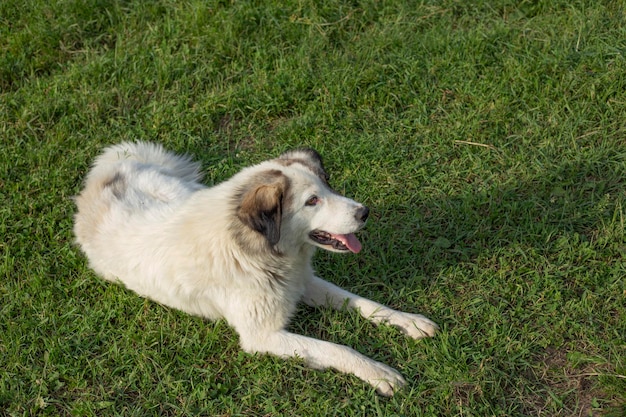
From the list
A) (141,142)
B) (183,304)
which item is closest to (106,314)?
(183,304)

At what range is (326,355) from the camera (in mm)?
4121

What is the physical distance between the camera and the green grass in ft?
13.6

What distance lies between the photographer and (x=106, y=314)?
4676mm

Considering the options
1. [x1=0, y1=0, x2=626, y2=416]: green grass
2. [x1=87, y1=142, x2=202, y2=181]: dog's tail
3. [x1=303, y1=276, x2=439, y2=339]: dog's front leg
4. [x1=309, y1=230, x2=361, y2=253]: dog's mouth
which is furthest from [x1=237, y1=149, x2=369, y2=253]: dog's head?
[x1=87, y1=142, x2=202, y2=181]: dog's tail

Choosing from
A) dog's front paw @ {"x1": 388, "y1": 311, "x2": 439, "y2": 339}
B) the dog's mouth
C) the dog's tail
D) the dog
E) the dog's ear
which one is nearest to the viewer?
the dog's ear

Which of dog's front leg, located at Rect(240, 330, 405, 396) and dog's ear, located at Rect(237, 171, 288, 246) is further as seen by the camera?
dog's front leg, located at Rect(240, 330, 405, 396)

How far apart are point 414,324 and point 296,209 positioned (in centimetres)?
101

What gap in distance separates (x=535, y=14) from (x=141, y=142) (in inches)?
138

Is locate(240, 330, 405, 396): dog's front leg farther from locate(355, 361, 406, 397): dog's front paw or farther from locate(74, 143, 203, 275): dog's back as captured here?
locate(74, 143, 203, 275): dog's back

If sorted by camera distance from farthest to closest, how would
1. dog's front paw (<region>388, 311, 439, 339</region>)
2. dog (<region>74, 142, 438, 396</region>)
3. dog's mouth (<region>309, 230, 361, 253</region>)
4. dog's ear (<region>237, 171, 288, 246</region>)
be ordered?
dog's front paw (<region>388, 311, 439, 339</region>) → dog's mouth (<region>309, 230, 361, 253</region>) → dog (<region>74, 142, 438, 396</region>) → dog's ear (<region>237, 171, 288, 246</region>)

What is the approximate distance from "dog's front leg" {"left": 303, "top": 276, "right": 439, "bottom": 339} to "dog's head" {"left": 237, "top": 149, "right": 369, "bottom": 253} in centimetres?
45

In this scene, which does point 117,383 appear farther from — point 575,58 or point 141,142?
point 575,58

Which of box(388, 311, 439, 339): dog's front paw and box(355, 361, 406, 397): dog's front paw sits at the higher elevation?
box(388, 311, 439, 339): dog's front paw

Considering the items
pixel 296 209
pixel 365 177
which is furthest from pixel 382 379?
pixel 365 177
